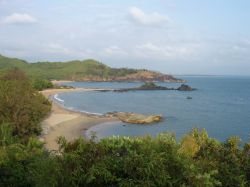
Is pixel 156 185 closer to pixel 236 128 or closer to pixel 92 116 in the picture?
pixel 236 128

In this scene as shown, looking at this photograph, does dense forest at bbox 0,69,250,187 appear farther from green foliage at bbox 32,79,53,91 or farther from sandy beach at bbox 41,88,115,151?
green foliage at bbox 32,79,53,91

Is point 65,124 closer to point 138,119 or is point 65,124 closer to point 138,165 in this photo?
point 138,119

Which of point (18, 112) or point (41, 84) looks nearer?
point (18, 112)

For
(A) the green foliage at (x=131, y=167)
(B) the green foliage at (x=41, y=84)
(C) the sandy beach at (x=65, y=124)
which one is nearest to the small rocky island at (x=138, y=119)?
(C) the sandy beach at (x=65, y=124)

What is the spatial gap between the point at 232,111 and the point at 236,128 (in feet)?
78.4

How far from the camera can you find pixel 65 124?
188 feet

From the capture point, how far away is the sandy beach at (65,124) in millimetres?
47125

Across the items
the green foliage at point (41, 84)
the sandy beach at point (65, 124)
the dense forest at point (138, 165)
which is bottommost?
the sandy beach at point (65, 124)

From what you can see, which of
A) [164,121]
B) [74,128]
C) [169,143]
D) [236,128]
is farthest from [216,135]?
[169,143]

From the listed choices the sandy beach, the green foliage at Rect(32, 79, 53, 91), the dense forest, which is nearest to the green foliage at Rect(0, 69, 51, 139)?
the sandy beach

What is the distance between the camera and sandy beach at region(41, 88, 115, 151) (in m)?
47.1

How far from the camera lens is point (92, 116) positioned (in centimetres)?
6875

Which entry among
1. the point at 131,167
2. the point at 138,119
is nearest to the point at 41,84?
the point at 138,119

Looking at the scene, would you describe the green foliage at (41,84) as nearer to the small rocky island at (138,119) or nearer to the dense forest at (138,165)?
the small rocky island at (138,119)
